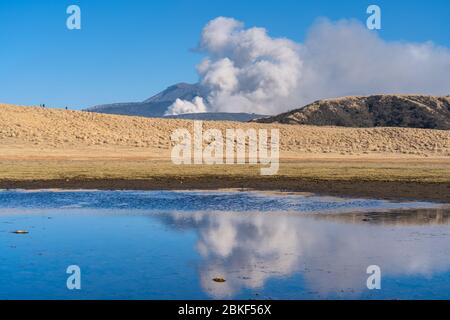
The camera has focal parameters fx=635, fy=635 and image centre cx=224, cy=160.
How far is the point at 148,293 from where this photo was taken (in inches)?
387

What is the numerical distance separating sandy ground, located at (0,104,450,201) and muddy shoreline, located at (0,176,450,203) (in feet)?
0.15

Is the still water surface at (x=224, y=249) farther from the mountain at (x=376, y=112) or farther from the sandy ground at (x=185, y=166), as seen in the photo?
the mountain at (x=376, y=112)

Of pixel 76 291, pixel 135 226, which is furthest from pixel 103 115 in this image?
pixel 76 291

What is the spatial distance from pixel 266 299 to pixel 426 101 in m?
183

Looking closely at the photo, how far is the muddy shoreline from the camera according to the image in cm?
2748

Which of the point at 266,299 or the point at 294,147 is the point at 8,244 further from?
the point at 294,147

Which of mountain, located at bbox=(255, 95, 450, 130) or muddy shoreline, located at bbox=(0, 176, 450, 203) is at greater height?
mountain, located at bbox=(255, 95, 450, 130)

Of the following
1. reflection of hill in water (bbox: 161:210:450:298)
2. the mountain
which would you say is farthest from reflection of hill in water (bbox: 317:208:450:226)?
the mountain

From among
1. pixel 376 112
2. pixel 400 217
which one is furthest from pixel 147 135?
pixel 376 112

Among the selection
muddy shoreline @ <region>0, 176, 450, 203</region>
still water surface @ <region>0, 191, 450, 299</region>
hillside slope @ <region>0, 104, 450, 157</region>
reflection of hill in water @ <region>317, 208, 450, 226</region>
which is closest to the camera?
still water surface @ <region>0, 191, 450, 299</region>

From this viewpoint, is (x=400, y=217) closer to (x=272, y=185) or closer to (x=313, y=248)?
(x=313, y=248)

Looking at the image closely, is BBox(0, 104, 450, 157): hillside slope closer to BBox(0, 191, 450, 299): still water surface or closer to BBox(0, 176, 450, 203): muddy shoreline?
BBox(0, 176, 450, 203): muddy shoreline

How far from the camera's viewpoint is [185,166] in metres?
46.0

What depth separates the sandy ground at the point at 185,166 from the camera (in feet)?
104
